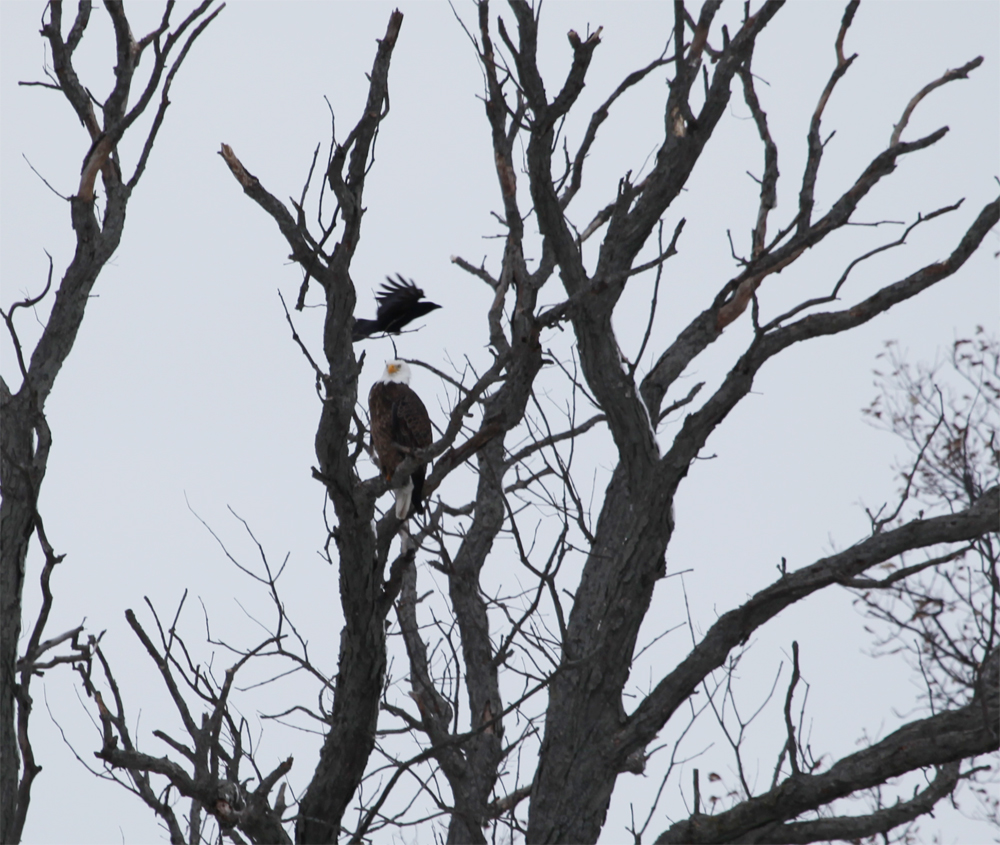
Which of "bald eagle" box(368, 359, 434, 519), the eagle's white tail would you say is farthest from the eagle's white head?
the eagle's white tail

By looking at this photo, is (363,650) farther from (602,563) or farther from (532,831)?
(602,563)

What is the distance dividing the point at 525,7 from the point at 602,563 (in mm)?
2043

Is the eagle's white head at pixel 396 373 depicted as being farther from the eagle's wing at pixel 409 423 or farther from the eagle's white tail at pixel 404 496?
the eagle's white tail at pixel 404 496

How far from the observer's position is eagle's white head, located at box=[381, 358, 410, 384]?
563 cm

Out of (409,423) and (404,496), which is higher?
(409,423)

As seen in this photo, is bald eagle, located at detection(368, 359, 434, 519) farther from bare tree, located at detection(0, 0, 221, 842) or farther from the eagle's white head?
bare tree, located at detection(0, 0, 221, 842)

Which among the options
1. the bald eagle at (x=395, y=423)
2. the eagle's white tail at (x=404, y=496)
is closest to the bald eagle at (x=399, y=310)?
the bald eagle at (x=395, y=423)

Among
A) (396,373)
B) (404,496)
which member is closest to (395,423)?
(396,373)

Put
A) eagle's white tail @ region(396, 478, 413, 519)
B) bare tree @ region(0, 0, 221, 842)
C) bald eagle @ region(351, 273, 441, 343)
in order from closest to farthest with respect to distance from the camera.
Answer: bare tree @ region(0, 0, 221, 842), eagle's white tail @ region(396, 478, 413, 519), bald eagle @ region(351, 273, 441, 343)

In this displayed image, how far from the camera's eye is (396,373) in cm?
571

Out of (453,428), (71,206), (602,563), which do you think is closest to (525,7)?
(453,428)

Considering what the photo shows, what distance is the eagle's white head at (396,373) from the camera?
5.63m

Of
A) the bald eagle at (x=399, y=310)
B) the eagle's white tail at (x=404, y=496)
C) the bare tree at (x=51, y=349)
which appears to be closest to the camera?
the bare tree at (x=51, y=349)

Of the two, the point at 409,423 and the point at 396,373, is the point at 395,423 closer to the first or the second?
the point at 409,423
